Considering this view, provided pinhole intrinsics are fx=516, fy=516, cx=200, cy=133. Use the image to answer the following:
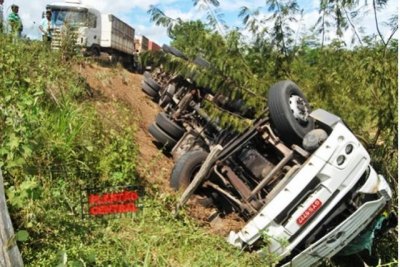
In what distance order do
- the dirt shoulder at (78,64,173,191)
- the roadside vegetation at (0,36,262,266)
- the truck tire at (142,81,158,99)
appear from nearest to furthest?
the roadside vegetation at (0,36,262,266)
the dirt shoulder at (78,64,173,191)
the truck tire at (142,81,158,99)

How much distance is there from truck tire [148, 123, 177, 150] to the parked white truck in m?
5.03

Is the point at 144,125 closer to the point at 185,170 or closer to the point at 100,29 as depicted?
the point at 185,170

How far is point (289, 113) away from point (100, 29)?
12.4 metres

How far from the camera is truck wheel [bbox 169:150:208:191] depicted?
5.50m

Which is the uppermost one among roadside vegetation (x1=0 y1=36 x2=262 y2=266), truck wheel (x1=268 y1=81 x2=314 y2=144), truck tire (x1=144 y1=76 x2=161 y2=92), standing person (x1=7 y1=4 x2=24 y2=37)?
standing person (x1=7 y1=4 x2=24 y2=37)

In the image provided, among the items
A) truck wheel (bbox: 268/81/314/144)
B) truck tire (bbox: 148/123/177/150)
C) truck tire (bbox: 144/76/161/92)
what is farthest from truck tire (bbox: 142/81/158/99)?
truck wheel (bbox: 268/81/314/144)

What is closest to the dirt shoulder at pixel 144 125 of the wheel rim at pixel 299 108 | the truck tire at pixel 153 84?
the truck tire at pixel 153 84

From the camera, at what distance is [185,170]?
5508 millimetres

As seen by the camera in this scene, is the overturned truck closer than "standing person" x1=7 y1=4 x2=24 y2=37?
Yes

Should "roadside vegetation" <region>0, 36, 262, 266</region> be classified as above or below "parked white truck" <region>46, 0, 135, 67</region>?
below

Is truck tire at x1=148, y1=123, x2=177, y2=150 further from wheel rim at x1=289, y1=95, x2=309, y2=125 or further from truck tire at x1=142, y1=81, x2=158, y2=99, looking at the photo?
truck tire at x1=142, y1=81, x2=158, y2=99

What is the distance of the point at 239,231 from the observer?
14.8 ft

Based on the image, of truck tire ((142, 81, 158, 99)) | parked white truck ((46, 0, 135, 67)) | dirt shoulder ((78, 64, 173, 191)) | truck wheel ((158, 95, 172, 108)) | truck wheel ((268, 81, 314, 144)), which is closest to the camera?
truck wheel ((268, 81, 314, 144))

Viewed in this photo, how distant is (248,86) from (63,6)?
1070cm
